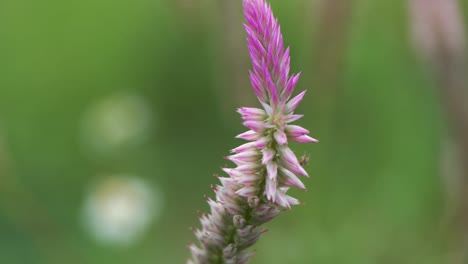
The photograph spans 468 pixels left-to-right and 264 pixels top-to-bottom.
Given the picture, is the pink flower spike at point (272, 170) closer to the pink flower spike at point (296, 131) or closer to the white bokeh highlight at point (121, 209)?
the pink flower spike at point (296, 131)

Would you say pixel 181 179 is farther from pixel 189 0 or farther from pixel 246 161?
pixel 246 161

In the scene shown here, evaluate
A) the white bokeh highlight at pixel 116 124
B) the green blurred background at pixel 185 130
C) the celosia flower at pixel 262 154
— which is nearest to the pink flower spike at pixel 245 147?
the celosia flower at pixel 262 154

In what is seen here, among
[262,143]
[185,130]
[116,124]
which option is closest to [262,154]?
[262,143]

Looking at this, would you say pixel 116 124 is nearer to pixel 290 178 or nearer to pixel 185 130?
pixel 185 130

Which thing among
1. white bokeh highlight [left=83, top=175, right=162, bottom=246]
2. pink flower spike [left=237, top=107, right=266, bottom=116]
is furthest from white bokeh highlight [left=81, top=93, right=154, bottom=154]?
pink flower spike [left=237, top=107, right=266, bottom=116]

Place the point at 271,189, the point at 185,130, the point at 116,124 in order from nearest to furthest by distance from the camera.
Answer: the point at 271,189 < the point at 116,124 < the point at 185,130

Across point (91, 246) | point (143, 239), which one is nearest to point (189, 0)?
point (143, 239)

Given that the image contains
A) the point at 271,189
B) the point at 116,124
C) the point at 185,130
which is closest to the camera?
the point at 271,189

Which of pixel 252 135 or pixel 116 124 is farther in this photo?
pixel 116 124

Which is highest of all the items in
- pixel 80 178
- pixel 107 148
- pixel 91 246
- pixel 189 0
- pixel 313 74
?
pixel 189 0
